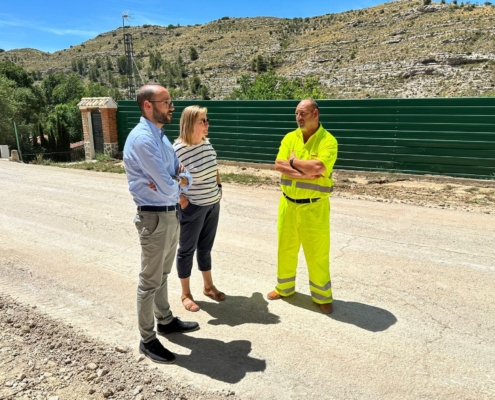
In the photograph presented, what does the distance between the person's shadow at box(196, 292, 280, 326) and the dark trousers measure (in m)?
0.40

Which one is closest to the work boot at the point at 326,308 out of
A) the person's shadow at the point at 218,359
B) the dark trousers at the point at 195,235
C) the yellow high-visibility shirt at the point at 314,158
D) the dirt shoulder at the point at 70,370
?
the person's shadow at the point at 218,359

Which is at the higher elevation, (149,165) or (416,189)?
A: (149,165)

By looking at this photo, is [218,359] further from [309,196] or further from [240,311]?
[309,196]

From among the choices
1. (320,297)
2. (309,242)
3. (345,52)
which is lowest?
(320,297)

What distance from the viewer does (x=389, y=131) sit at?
34.9 ft

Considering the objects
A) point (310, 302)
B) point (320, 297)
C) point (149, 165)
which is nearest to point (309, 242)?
point (320, 297)

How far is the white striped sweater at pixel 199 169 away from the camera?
3729 millimetres

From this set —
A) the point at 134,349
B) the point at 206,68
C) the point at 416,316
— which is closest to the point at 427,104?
the point at 416,316

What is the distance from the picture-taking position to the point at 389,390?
2.76m

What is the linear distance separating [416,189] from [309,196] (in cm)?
649

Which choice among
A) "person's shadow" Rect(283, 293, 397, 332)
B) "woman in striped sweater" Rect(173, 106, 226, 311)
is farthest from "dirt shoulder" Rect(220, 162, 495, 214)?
"woman in striped sweater" Rect(173, 106, 226, 311)

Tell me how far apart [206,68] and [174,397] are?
307 feet

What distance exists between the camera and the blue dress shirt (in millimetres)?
2822

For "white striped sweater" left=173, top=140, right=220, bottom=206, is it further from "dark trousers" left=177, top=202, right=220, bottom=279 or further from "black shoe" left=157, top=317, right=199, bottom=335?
"black shoe" left=157, top=317, right=199, bottom=335
